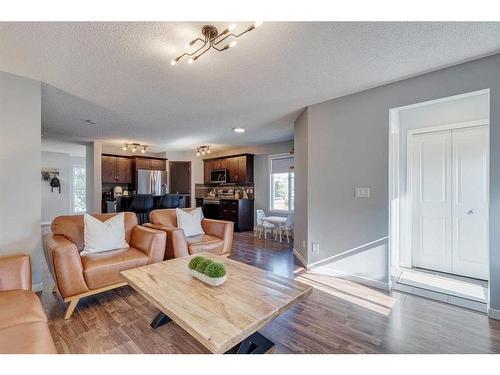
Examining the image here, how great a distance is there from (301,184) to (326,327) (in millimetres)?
2241

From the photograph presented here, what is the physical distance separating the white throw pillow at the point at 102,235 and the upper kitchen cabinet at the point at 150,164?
4592 millimetres

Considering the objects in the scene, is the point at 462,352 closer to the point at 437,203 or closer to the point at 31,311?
the point at 437,203

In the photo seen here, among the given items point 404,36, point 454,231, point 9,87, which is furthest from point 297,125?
point 9,87

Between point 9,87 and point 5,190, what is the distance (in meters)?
1.08

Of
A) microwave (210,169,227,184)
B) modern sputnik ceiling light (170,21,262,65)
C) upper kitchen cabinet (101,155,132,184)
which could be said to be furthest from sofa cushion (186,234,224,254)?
upper kitchen cabinet (101,155,132,184)

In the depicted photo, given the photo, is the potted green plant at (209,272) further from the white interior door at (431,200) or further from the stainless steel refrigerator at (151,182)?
the stainless steel refrigerator at (151,182)

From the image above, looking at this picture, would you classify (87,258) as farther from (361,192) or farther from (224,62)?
(361,192)

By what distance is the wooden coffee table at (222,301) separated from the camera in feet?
3.90

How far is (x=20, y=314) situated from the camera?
1373 mm

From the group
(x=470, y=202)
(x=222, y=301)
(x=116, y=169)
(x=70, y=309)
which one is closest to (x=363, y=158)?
(x=470, y=202)

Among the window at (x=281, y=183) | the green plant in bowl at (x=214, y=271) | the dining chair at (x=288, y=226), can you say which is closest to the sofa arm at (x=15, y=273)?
the green plant in bowl at (x=214, y=271)

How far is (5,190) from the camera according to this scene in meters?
2.46

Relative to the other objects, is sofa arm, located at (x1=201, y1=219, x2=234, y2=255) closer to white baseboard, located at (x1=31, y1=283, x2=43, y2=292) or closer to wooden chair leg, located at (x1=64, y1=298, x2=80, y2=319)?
wooden chair leg, located at (x1=64, y1=298, x2=80, y2=319)

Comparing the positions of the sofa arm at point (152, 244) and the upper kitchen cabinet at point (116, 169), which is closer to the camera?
the sofa arm at point (152, 244)
